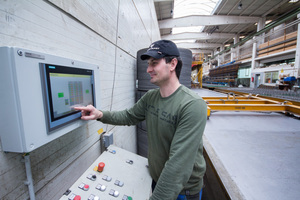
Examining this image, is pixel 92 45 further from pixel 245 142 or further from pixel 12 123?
pixel 245 142

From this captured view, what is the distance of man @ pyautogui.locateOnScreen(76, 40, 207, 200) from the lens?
2.42 ft

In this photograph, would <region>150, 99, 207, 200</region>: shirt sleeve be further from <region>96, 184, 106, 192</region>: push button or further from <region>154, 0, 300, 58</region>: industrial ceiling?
<region>154, 0, 300, 58</region>: industrial ceiling

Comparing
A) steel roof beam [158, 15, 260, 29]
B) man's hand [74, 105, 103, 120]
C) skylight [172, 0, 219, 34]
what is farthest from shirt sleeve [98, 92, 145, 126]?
steel roof beam [158, 15, 260, 29]

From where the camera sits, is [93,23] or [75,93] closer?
[75,93]

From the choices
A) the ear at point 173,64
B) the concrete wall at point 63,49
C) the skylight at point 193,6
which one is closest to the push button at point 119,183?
the concrete wall at point 63,49

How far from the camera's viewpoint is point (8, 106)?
0.49 m

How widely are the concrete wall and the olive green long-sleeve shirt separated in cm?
34

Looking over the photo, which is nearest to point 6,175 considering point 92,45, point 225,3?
point 92,45

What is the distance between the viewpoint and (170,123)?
35.0 inches

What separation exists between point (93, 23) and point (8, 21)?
655mm

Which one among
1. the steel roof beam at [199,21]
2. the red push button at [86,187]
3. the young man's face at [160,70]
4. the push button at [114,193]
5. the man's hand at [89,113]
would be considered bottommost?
the push button at [114,193]

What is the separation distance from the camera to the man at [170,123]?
0.74 metres

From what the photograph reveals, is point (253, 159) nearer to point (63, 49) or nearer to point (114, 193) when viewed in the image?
point (114, 193)

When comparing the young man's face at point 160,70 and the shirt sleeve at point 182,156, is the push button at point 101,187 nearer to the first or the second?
the shirt sleeve at point 182,156
